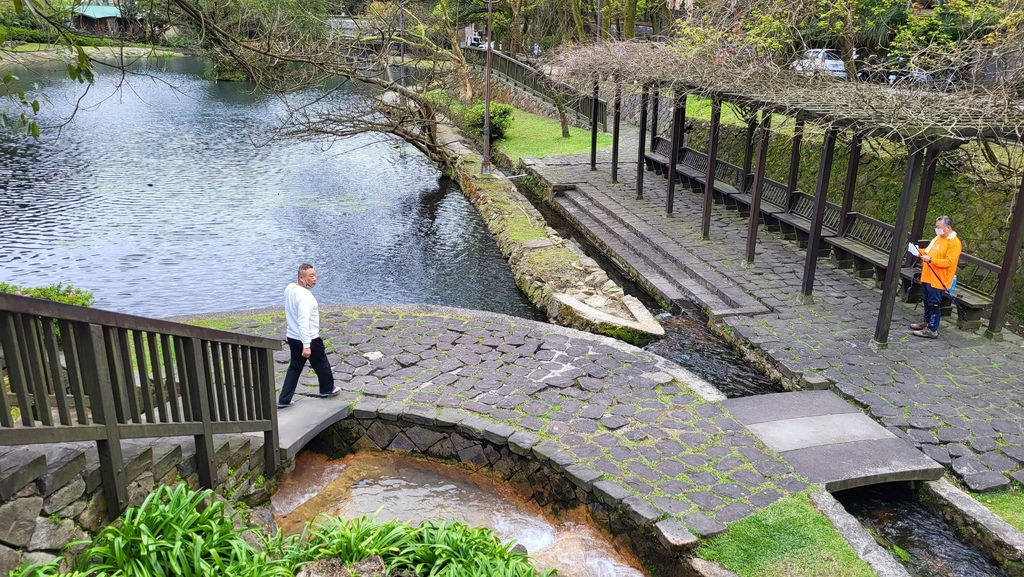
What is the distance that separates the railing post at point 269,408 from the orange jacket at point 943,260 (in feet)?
25.9

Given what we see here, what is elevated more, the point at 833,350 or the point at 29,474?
the point at 29,474

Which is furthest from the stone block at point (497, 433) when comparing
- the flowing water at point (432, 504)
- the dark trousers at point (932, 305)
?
the dark trousers at point (932, 305)

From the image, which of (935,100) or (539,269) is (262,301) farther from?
(935,100)

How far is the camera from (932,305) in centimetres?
938

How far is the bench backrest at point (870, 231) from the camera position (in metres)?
11.4

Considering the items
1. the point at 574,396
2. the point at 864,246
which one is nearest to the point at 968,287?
the point at 864,246

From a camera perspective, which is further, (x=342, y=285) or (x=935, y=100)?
(x=342, y=285)

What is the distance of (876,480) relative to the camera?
6.46 m

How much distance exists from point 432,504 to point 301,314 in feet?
7.03

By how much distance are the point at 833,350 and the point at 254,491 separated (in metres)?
6.97

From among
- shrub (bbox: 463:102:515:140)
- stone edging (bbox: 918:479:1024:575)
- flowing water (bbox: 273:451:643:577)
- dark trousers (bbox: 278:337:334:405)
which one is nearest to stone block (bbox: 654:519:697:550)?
flowing water (bbox: 273:451:643:577)

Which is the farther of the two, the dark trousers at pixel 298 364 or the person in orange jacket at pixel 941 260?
the person in orange jacket at pixel 941 260

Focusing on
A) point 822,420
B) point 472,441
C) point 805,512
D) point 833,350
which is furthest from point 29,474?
point 833,350

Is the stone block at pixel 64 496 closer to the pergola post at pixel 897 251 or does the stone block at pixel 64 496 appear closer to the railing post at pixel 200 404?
the railing post at pixel 200 404
